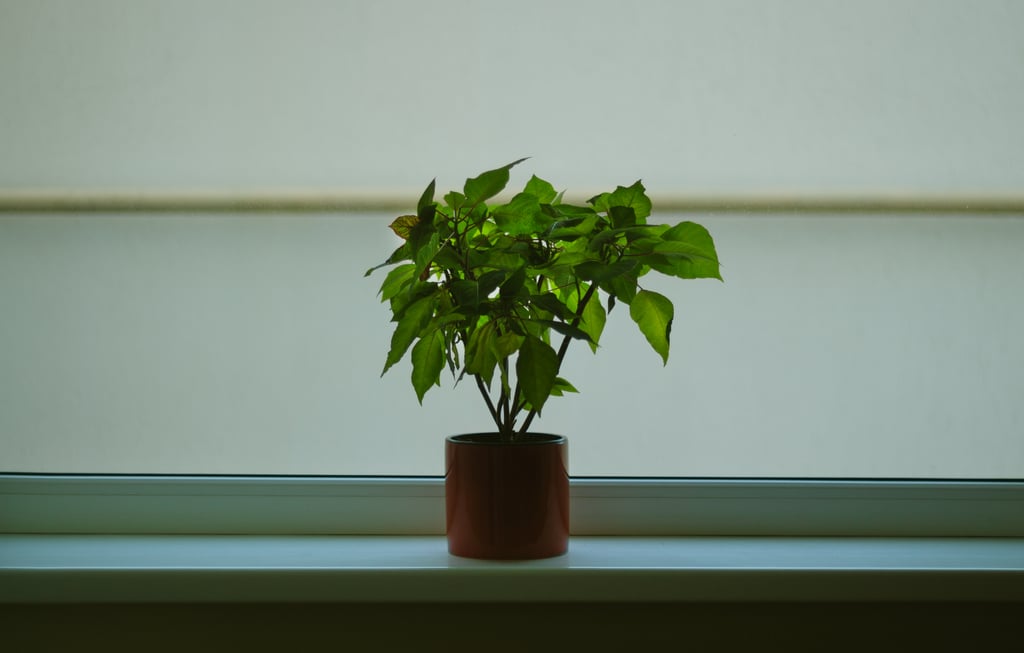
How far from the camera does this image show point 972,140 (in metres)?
1.29

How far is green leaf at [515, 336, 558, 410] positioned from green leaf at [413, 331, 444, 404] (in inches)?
3.5

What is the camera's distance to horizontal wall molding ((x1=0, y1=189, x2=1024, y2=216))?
4.17ft

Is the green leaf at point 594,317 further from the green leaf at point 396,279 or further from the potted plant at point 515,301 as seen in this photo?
the green leaf at point 396,279

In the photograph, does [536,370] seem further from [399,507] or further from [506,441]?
[399,507]

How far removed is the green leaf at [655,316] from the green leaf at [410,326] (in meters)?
0.21

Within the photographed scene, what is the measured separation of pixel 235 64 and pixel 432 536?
0.68 metres

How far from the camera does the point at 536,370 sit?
94 cm

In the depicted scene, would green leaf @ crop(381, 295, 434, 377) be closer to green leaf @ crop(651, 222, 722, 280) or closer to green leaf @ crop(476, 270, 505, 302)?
green leaf @ crop(476, 270, 505, 302)

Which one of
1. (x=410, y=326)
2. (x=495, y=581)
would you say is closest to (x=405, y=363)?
(x=410, y=326)

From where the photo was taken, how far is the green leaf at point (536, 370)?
3.05ft

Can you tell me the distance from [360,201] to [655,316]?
492mm

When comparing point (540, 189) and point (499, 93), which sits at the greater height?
point (499, 93)

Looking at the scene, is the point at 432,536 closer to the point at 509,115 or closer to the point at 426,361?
the point at 426,361

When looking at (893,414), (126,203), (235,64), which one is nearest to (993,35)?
(893,414)
